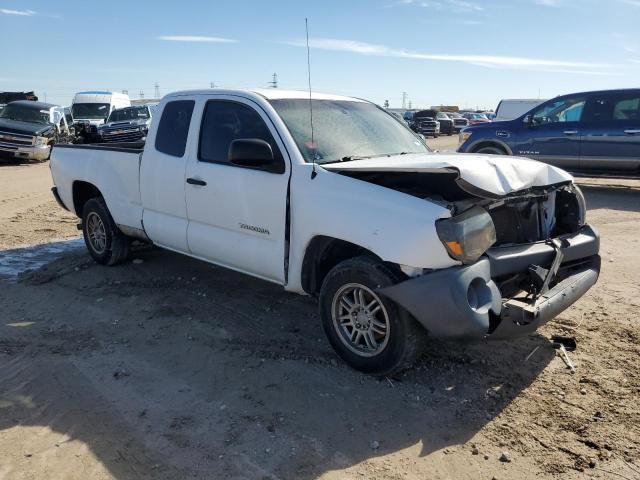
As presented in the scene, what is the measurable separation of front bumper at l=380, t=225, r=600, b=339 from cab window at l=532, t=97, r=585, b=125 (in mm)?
8809

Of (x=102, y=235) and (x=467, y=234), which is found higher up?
(x=467, y=234)

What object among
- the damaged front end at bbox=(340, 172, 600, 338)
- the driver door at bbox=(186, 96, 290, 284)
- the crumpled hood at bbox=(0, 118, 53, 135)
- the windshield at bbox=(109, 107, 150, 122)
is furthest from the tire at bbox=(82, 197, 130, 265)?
the windshield at bbox=(109, 107, 150, 122)

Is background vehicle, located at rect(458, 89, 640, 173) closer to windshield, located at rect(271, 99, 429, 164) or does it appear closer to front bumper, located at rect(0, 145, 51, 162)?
windshield, located at rect(271, 99, 429, 164)

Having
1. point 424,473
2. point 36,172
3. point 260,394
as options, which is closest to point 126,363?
point 260,394

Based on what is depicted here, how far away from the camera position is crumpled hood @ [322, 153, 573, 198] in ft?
11.9

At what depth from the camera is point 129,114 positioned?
71.5 ft

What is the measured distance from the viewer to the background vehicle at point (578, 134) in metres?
10.9

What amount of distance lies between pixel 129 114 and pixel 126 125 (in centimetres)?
132

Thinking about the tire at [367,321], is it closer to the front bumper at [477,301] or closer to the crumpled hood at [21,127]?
the front bumper at [477,301]

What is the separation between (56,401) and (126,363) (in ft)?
1.99

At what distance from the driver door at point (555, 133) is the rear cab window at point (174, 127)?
852cm

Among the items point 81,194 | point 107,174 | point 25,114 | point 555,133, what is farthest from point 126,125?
point 107,174

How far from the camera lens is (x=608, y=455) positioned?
310 cm

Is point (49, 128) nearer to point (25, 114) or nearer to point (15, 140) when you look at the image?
point (25, 114)
